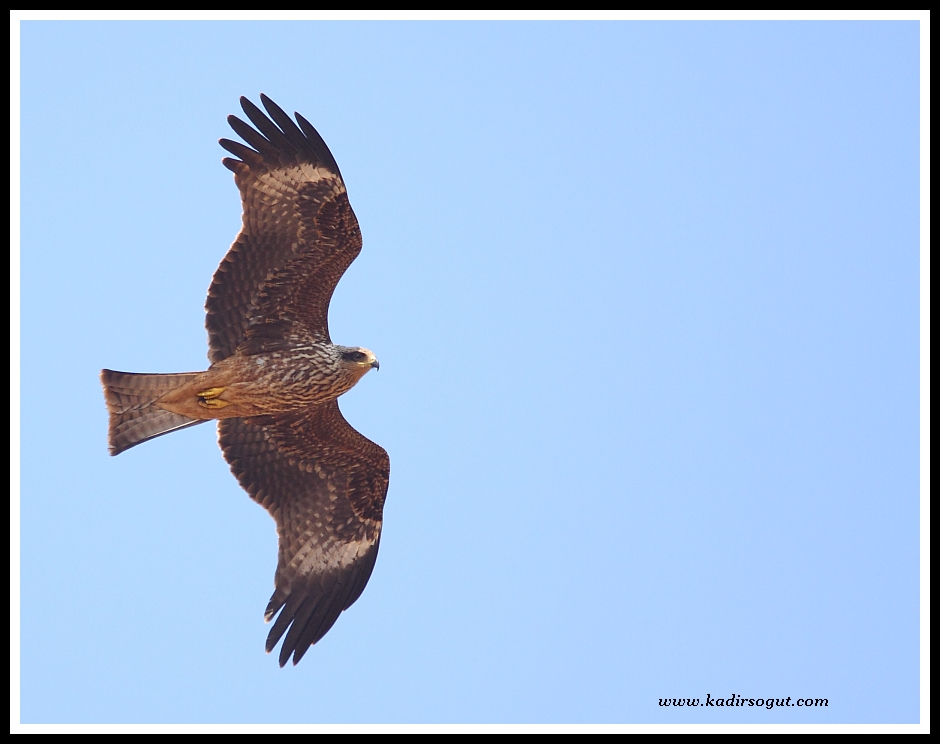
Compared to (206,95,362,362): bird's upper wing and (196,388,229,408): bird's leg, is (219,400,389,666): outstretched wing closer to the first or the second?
(196,388,229,408): bird's leg

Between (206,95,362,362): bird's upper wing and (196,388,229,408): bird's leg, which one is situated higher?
(206,95,362,362): bird's upper wing

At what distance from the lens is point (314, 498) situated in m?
12.0

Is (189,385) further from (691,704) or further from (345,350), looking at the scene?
(691,704)

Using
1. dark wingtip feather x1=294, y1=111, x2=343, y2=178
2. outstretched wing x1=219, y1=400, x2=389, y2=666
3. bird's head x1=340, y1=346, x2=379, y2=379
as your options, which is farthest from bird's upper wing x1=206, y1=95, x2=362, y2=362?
outstretched wing x1=219, y1=400, x2=389, y2=666

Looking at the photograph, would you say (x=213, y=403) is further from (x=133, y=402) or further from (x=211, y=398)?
(x=133, y=402)

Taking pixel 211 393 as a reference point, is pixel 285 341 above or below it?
above

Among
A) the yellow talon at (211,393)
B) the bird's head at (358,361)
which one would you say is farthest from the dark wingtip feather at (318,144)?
the yellow talon at (211,393)

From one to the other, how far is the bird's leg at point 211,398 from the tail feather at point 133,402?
0.18 m

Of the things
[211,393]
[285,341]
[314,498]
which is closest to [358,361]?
[285,341]

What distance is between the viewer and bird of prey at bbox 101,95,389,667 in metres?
10.8

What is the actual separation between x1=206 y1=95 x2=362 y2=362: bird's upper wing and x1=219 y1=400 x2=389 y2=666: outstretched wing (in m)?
1.45

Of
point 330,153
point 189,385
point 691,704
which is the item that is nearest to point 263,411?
point 189,385

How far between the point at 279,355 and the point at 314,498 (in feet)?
5.55

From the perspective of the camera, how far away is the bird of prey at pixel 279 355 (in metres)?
10.8
